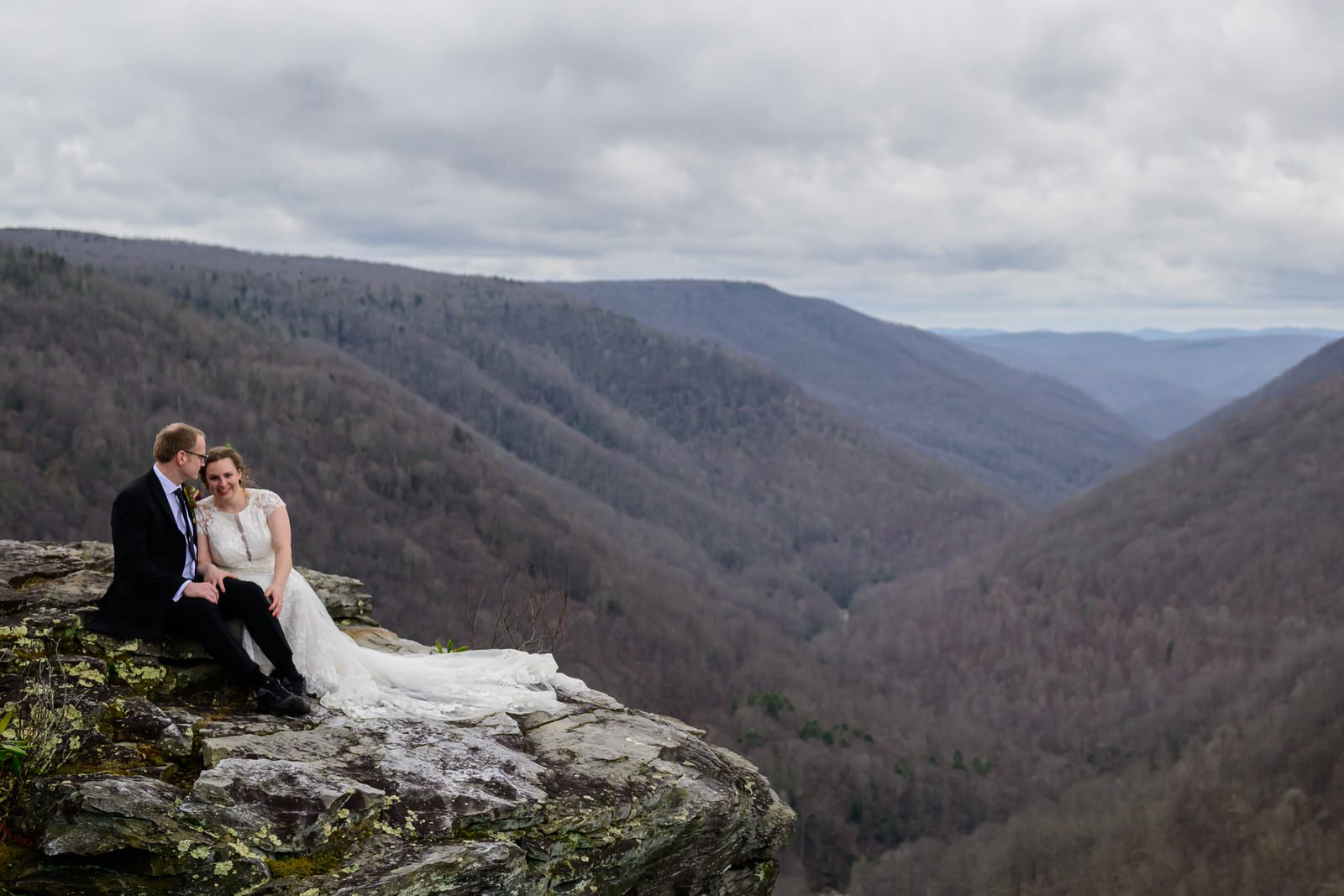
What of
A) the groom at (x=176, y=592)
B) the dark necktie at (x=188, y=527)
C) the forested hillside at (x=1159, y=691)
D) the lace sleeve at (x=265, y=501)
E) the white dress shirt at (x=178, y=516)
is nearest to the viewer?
the groom at (x=176, y=592)

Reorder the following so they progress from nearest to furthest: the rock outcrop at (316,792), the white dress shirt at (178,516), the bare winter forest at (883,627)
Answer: the rock outcrop at (316,792) < the white dress shirt at (178,516) < the bare winter forest at (883,627)

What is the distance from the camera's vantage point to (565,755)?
10.7 m

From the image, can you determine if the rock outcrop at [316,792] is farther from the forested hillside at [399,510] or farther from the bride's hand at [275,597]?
the forested hillside at [399,510]

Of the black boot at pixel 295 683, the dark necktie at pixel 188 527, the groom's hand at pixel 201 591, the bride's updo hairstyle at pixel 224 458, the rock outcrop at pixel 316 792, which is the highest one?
the bride's updo hairstyle at pixel 224 458

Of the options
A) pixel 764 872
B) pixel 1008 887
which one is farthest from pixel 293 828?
pixel 1008 887

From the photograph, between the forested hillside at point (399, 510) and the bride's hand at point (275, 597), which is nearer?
the bride's hand at point (275, 597)

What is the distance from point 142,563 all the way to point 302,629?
1805 millimetres

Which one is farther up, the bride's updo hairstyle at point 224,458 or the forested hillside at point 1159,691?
the bride's updo hairstyle at point 224,458

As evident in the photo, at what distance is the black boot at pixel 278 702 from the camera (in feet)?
34.0

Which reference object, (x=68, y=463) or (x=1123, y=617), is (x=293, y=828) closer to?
(x=68, y=463)

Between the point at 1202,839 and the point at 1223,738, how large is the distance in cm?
2158

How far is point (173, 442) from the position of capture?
1088 centimetres

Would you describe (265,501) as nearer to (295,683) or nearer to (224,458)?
(224,458)

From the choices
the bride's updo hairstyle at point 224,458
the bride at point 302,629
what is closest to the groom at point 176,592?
the bride's updo hairstyle at point 224,458
